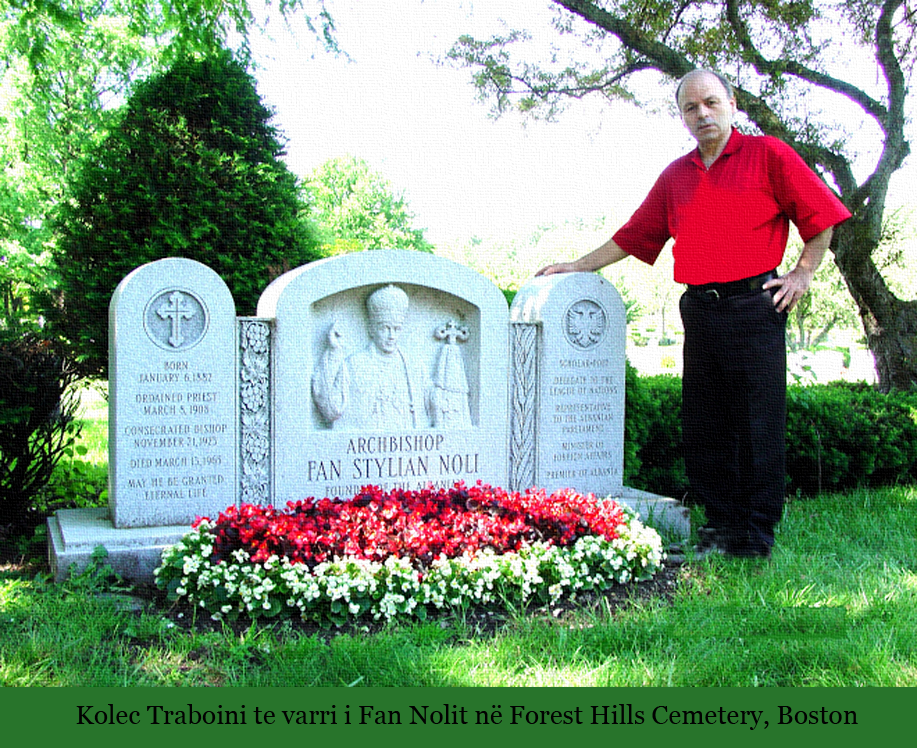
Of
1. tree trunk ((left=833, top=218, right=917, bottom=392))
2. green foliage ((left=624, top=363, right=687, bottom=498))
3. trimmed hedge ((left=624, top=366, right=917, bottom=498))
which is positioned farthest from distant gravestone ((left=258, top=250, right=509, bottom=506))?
tree trunk ((left=833, top=218, right=917, bottom=392))

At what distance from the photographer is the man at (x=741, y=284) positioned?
13.6 ft

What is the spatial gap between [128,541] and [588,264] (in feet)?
10.5

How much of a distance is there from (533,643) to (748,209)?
8.25 feet

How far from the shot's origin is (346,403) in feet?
15.3

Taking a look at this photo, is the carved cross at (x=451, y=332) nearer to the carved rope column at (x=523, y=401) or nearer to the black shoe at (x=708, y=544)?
the carved rope column at (x=523, y=401)

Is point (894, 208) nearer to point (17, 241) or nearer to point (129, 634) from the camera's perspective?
point (129, 634)

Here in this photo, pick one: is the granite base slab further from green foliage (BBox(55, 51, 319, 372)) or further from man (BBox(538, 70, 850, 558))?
man (BBox(538, 70, 850, 558))

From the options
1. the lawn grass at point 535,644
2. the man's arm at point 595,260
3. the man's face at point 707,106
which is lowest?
the lawn grass at point 535,644

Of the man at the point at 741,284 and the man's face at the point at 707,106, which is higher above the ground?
the man's face at the point at 707,106

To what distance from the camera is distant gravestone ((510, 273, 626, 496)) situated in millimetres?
5066

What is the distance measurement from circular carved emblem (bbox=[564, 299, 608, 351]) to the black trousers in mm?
798

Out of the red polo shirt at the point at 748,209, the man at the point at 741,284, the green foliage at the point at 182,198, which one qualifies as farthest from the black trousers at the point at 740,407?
the green foliage at the point at 182,198

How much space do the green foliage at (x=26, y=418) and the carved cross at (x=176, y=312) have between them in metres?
1.43

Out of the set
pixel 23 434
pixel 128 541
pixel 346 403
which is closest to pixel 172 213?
pixel 23 434
